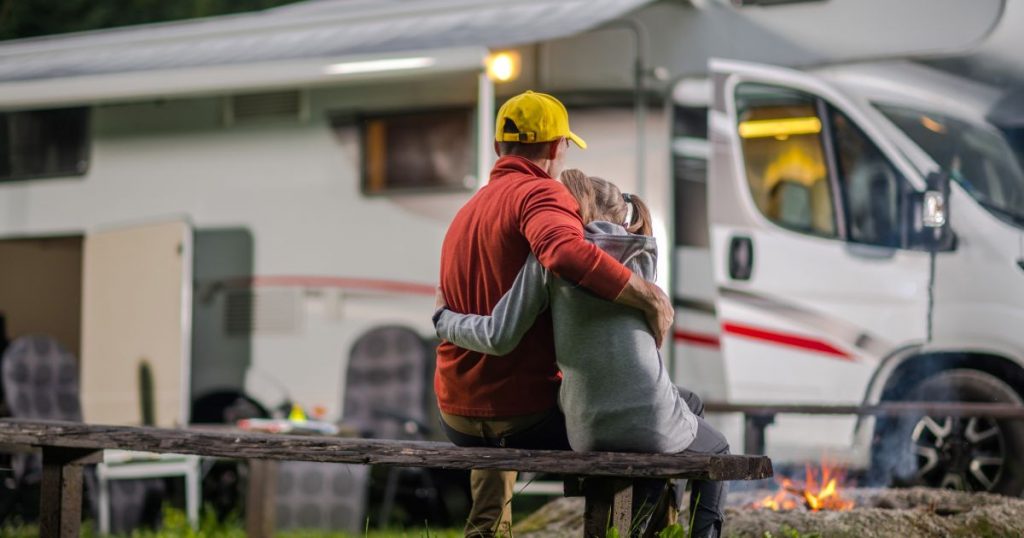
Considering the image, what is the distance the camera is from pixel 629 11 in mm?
6406

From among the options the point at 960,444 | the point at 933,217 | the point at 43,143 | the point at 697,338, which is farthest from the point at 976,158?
the point at 43,143

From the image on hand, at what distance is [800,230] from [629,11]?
116 centimetres

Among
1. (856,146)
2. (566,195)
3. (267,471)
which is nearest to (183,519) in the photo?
(267,471)

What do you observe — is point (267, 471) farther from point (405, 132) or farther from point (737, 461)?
point (737, 461)

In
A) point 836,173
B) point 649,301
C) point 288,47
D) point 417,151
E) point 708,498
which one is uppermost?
point 288,47

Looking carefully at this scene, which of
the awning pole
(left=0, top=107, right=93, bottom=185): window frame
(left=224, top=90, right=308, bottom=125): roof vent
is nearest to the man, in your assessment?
the awning pole

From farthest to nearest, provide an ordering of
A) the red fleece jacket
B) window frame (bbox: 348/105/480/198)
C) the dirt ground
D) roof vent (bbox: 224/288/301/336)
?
1. roof vent (bbox: 224/288/301/336)
2. window frame (bbox: 348/105/480/198)
3. the dirt ground
4. the red fleece jacket

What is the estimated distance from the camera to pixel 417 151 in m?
7.04

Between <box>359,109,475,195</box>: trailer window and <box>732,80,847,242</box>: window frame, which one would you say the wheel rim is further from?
<box>359,109,475,195</box>: trailer window

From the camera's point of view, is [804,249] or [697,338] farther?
[697,338]

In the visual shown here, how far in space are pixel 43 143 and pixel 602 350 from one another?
543 centimetres

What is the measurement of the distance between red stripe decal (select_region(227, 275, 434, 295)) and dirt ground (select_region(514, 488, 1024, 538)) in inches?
90.4

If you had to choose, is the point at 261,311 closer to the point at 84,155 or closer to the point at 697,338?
the point at 84,155

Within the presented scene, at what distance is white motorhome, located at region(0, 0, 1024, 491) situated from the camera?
6031 mm
